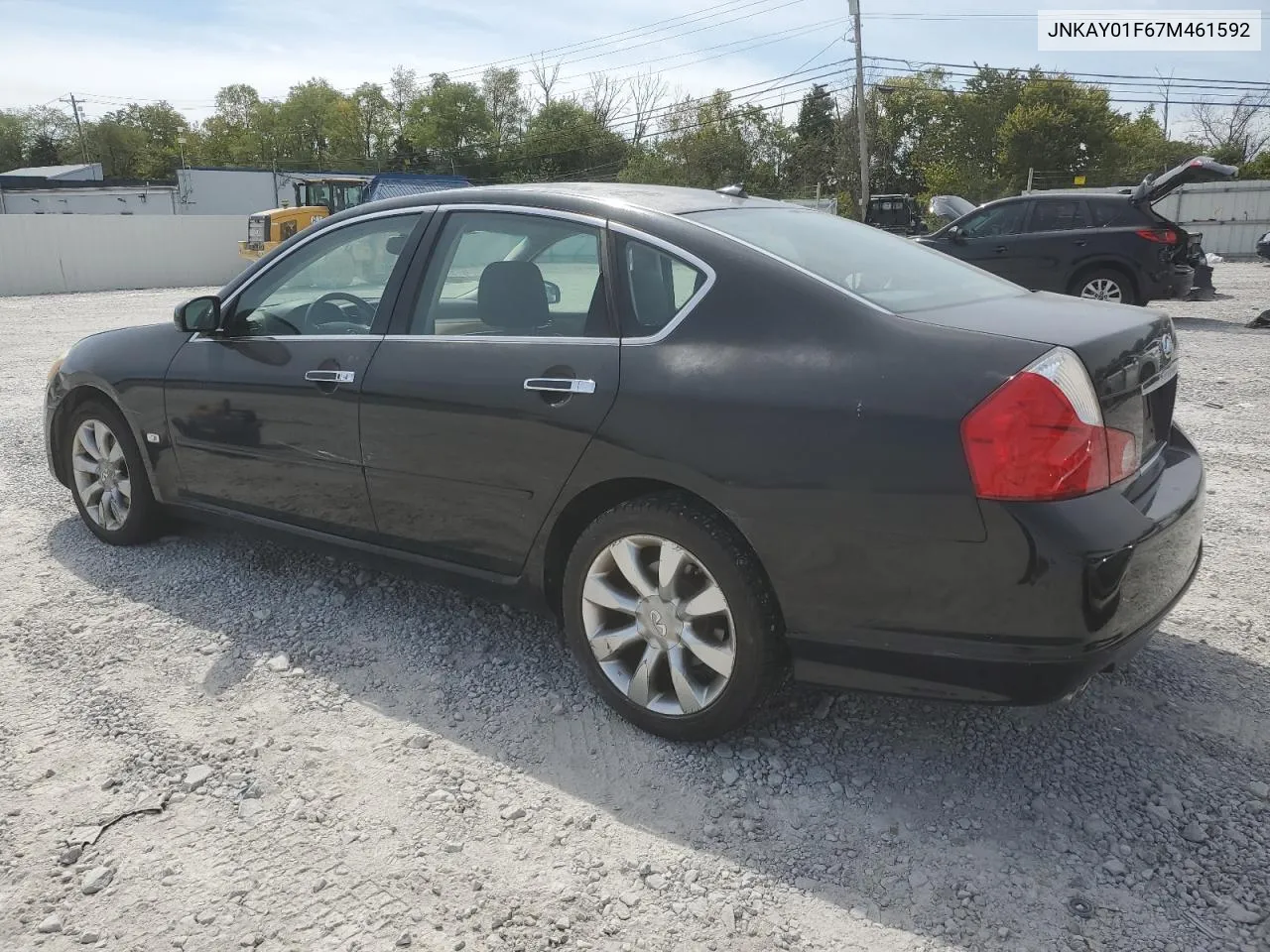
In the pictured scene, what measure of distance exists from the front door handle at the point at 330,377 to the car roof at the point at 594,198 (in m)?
0.65

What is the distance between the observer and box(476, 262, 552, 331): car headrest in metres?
3.11

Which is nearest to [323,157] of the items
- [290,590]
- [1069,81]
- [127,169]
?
[127,169]

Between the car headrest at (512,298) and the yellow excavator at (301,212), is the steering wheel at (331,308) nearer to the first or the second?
the car headrest at (512,298)

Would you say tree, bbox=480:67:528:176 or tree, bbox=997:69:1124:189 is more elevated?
tree, bbox=480:67:528:176

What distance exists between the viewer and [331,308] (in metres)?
3.71

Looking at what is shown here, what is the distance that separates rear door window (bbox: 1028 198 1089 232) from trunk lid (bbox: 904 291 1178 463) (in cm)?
1062

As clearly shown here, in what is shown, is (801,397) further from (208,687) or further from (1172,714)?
(208,687)

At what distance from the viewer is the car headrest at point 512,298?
122 inches

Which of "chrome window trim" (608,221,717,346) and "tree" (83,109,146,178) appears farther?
"tree" (83,109,146,178)

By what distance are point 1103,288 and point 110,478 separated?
37.6 feet

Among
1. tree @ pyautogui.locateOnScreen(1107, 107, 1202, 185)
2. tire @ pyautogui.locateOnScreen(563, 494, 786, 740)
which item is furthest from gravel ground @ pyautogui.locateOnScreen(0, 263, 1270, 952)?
tree @ pyautogui.locateOnScreen(1107, 107, 1202, 185)

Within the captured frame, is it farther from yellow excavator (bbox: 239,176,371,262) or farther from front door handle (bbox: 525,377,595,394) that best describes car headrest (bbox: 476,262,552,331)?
yellow excavator (bbox: 239,176,371,262)

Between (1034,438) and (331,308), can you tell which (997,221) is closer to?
A: (331,308)

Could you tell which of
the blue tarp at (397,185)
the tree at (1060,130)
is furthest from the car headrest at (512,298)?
the tree at (1060,130)
